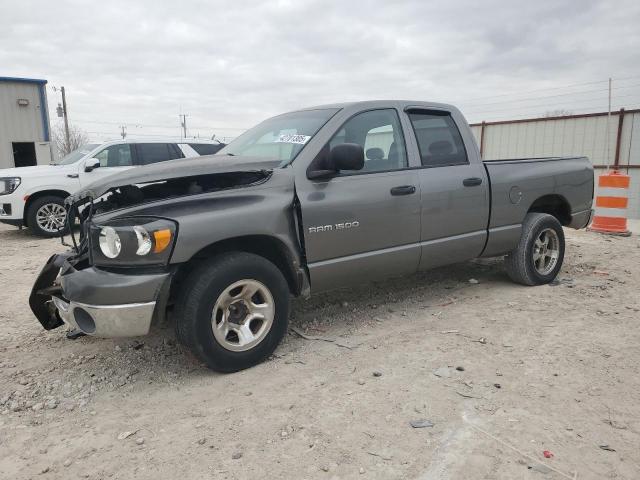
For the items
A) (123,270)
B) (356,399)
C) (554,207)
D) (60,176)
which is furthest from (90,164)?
(356,399)

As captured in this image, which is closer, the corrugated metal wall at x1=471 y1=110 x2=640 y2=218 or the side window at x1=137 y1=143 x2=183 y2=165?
the side window at x1=137 y1=143 x2=183 y2=165

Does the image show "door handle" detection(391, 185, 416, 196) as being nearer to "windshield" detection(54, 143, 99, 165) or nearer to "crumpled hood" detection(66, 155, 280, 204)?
"crumpled hood" detection(66, 155, 280, 204)

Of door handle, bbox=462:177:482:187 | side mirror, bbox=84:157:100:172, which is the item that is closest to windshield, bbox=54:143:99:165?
side mirror, bbox=84:157:100:172

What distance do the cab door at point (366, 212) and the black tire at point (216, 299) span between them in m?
0.37

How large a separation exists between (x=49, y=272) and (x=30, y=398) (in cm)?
91

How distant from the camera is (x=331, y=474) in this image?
238 cm

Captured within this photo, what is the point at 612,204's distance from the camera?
343 inches

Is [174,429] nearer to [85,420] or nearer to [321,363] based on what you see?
[85,420]

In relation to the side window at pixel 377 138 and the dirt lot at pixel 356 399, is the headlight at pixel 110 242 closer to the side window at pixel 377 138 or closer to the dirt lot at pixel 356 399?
the dirt lot at pixel 356 399

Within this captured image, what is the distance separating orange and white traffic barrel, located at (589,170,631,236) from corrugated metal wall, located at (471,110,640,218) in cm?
298

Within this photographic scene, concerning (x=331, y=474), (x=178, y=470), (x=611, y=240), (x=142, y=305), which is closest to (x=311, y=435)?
(x=331, y=474)

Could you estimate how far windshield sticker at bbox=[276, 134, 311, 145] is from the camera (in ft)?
12.6

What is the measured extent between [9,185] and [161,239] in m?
7.48

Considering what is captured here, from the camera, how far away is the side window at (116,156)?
9852 millimetres
